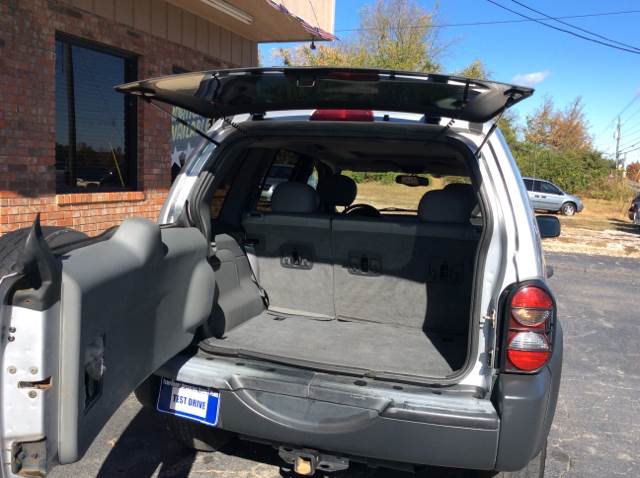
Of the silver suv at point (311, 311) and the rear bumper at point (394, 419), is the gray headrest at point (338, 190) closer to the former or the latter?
the silver suv at point (311, 311)

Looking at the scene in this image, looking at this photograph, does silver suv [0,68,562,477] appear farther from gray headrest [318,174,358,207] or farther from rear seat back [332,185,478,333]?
gray headrest [318,174,358,207]

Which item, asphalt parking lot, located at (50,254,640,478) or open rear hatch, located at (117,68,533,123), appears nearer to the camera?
open rear hatch, located at (117,68,533,123)

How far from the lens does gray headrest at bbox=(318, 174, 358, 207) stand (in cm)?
500

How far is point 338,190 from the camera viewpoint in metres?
5.05

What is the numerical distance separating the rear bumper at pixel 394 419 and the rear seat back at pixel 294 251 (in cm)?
119

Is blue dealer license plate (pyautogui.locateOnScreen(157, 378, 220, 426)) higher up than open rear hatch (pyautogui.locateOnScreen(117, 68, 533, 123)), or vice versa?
open rear hatch (pyautogui.locateOnScreen(117, 68, 533, 123))

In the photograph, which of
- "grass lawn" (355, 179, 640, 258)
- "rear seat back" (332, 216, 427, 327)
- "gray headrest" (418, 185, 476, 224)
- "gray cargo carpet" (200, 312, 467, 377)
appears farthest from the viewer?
"grass lawn" (355, 179, 640, 258)

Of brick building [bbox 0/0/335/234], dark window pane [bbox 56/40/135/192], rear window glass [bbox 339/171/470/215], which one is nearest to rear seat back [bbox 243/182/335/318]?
rear window glass [bbox 339/171/470/215]

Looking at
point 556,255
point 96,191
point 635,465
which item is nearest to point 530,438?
point 635,465

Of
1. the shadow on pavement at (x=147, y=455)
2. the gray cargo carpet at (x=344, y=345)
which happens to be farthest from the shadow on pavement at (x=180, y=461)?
the gray cargo carpet at (x=344, y=345)

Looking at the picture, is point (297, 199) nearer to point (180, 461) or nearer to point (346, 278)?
point (346, 278)

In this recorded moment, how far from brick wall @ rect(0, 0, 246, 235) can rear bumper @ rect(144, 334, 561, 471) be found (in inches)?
181

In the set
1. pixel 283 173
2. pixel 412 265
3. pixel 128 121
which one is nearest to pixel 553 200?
pixel 128 121

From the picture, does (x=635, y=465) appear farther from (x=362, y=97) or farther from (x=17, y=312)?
(x=17, y=312)
